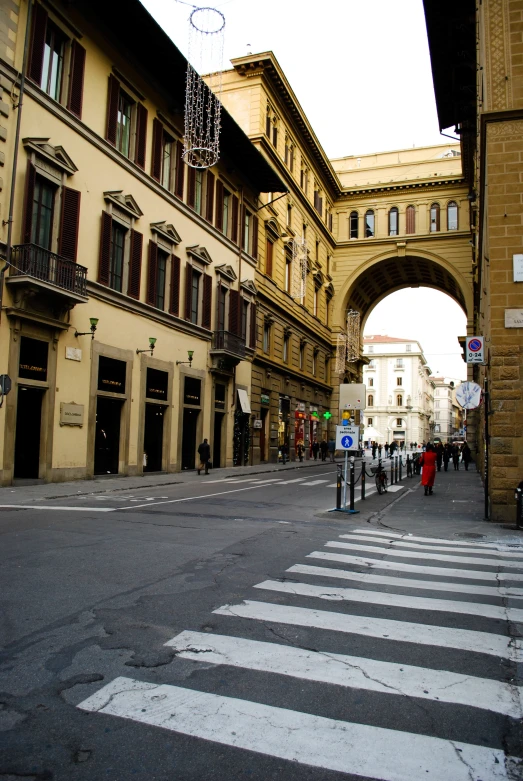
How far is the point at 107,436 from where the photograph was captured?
22250mm

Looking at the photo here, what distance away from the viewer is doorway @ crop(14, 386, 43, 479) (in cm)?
1820

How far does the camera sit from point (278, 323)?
40344mm

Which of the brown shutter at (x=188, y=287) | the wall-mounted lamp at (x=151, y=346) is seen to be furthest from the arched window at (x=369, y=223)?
the wall-mounted lamp at (x=151, y=346)

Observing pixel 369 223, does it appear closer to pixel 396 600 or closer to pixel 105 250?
pixel 105 250

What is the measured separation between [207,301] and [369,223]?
29.3 meters

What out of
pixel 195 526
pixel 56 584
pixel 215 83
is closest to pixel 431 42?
pixel 215 83

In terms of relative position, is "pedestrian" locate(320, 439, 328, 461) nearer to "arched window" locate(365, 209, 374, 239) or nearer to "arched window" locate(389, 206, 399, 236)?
"arched window" locate(365, 209, 374, 239)

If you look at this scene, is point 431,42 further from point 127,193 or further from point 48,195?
point 48,195

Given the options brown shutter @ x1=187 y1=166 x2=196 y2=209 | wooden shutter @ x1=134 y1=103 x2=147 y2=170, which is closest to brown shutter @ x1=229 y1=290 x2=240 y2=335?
brown shutter @ x1=187 y1=166 x2=196 y2=209

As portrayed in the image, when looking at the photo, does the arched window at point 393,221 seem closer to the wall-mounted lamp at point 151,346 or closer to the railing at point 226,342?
the railing at point 226,342

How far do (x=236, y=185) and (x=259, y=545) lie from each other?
2782 cm

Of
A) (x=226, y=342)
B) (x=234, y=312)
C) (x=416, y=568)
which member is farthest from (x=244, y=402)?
(x=416, y=568)

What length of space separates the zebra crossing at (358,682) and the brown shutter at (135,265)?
59.2 feet

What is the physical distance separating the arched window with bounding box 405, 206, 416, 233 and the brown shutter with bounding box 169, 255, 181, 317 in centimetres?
3126
